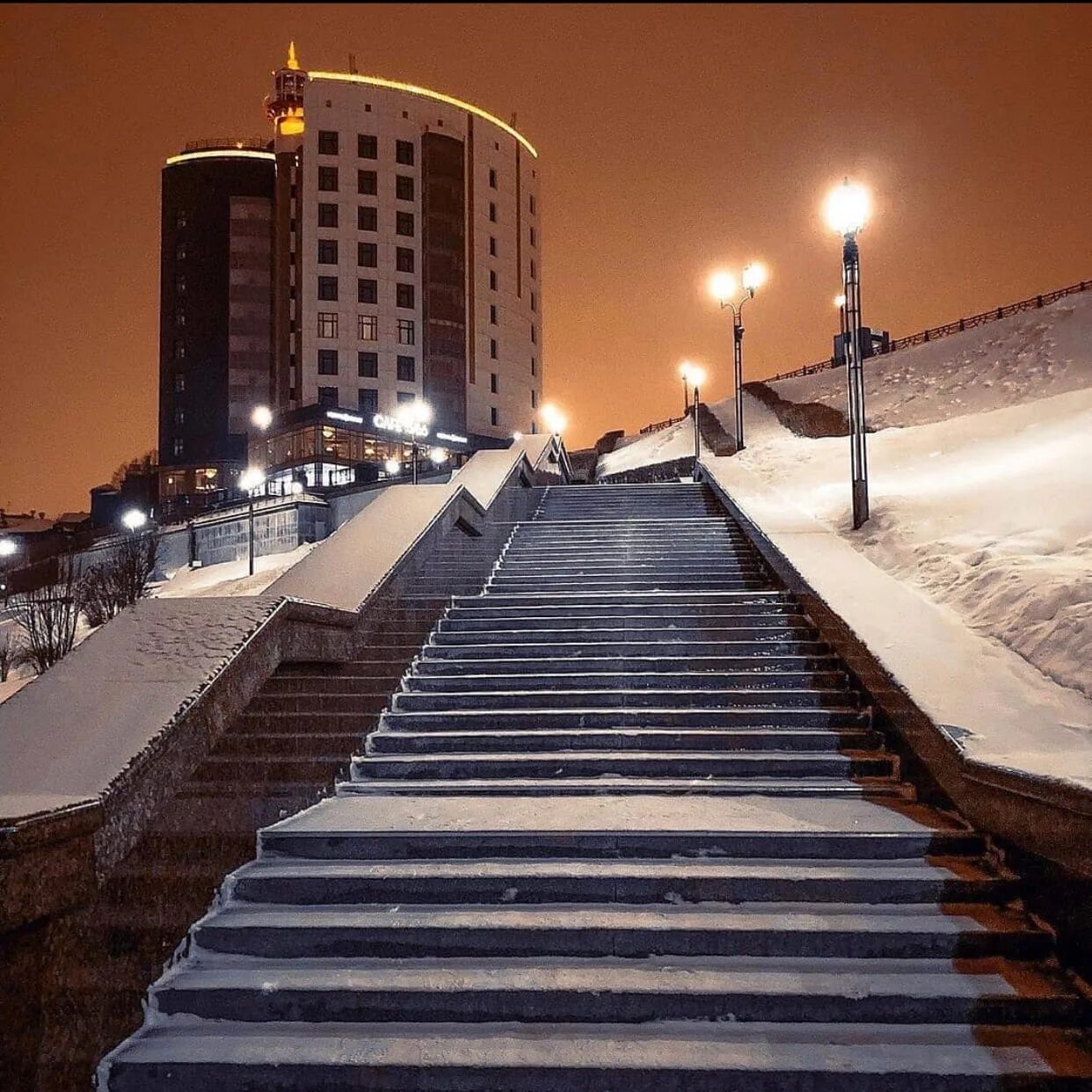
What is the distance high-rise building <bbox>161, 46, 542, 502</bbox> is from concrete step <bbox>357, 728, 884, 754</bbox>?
55.3 metres

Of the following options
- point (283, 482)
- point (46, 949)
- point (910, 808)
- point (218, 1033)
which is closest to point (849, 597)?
point (910, 808)

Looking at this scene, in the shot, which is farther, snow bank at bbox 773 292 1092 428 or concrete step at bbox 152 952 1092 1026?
snow bank at bbox 773 292 1092 428

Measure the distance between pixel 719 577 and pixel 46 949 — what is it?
689 centimetres

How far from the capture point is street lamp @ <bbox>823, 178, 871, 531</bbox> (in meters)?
9.61

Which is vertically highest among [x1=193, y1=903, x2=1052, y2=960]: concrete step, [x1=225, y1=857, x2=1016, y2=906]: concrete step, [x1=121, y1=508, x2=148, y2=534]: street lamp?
[x1=121, y1=508, x2=148, y2=534]: street lamp

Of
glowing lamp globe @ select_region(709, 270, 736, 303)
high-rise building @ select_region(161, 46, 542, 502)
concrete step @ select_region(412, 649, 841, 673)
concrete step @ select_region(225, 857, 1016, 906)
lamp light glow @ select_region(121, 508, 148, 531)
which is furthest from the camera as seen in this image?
high-rise building @ select_region(161, 46, 542, 502)

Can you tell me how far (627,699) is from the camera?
19.5 ft

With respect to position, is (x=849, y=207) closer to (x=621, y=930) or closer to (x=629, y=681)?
(x=629, y=681)

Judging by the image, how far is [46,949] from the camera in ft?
9.96

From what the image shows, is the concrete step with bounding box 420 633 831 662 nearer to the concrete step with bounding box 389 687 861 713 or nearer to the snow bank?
the concrete step with bounding box 389 687 861 713

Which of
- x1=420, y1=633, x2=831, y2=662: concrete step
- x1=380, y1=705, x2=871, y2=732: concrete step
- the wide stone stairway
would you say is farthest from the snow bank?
the wide stone stairway

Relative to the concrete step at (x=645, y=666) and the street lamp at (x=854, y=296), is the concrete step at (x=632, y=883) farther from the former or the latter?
the street lamp at (x=854, y=296)

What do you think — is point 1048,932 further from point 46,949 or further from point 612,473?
point 612,473

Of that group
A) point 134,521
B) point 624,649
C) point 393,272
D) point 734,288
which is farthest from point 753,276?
point 393,272
